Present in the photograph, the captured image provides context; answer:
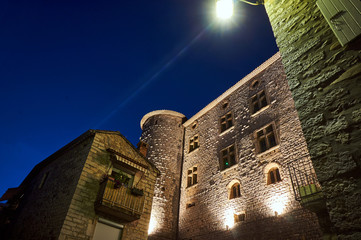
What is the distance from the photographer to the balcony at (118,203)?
9227 millimetres

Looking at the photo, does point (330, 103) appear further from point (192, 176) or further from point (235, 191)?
point (192, 176)

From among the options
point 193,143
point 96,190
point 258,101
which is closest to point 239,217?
point 258,101

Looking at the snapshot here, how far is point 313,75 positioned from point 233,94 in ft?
43.2

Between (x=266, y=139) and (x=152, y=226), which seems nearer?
(x=266, y=139)

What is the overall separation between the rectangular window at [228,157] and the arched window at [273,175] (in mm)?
2435

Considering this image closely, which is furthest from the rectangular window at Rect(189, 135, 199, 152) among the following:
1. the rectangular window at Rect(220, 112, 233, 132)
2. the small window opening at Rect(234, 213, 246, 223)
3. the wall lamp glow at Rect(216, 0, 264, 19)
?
the wall lamp glow at Rect(216, 0, 264, 19)

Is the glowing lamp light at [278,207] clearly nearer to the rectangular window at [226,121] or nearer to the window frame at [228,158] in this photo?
the window frame at [228,158]

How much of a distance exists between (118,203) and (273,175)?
284 inches

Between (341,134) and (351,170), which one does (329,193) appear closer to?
(351,170)

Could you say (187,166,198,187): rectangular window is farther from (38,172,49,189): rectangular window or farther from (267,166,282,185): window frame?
(38,172,49,189): rectangular window

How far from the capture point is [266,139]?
38.9 feet

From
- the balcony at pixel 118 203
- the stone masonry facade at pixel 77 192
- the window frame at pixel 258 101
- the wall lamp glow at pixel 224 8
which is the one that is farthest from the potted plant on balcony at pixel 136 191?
the wall lamp glow at pixel 224 8

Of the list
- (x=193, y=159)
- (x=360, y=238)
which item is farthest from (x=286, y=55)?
(x=193, y=159)

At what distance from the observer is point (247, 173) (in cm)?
1190
